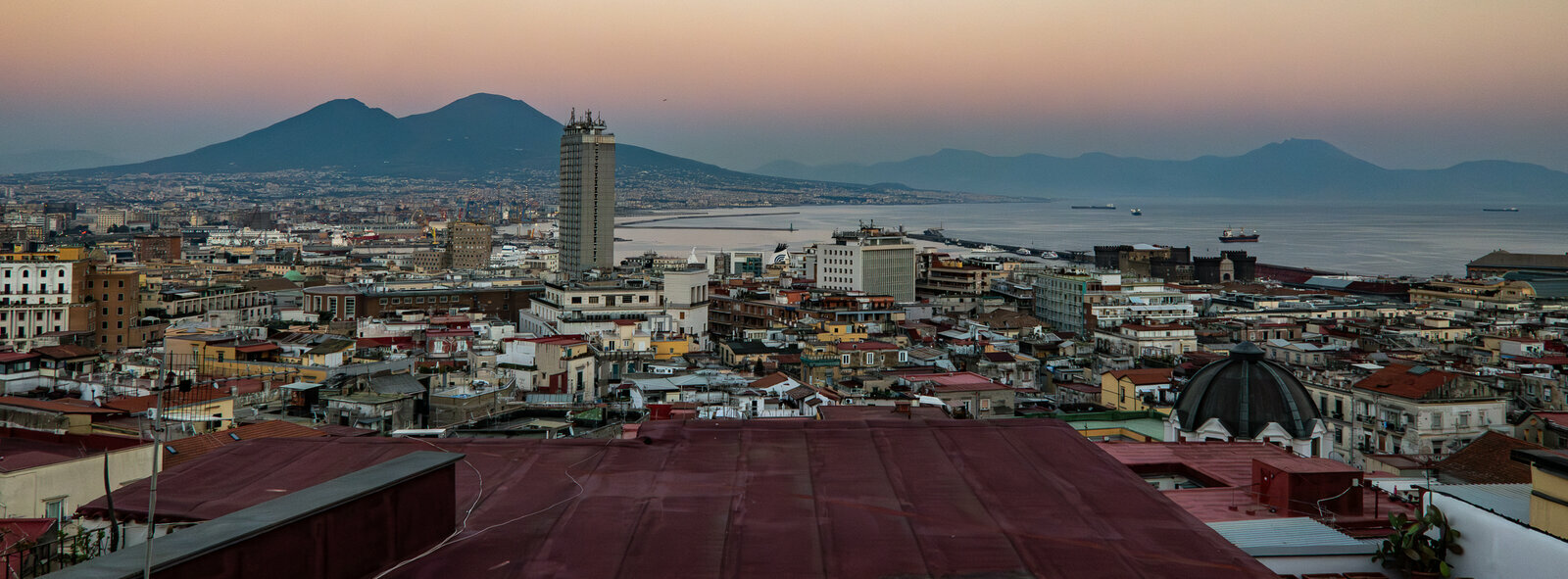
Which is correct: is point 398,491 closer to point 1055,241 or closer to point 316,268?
point 316,268

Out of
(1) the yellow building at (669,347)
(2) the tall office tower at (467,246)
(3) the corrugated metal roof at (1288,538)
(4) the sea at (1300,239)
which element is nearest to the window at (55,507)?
(3) the corrugated metal roof at (1288,538)

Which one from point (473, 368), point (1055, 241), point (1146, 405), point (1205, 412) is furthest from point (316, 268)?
point (1055, 241)

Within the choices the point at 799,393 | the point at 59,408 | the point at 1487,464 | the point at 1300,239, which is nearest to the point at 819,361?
the point at 799,393

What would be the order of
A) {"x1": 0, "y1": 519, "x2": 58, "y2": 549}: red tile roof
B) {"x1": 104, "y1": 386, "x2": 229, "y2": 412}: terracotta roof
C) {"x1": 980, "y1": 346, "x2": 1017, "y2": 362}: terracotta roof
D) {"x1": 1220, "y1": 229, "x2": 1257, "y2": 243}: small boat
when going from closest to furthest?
{"x1": 0, "y1": 519, "x2": 58, "y2": 549}: red tile roof, {"x1": 104, "y1": 386, "x2": 229, "y2": 412}: terracotta roof, {"x1": 980, "y1": 346, "x2": 1017, "y2": 362}: terracotta roof, {"x1": 1220, "y1": 229, "x2": 1257, "y2": 243}: small boat

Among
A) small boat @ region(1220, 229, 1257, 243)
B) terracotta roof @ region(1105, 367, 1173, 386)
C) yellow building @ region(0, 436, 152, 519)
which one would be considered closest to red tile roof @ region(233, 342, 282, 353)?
yellow building @ region(0, 436, 152, 519)

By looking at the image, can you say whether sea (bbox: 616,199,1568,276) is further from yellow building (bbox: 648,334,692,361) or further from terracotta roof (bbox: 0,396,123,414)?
terracotta roof (bbox: 0,396,123,414)

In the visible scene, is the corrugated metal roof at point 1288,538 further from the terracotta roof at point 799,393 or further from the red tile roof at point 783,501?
the terracotta roof at point 799,393

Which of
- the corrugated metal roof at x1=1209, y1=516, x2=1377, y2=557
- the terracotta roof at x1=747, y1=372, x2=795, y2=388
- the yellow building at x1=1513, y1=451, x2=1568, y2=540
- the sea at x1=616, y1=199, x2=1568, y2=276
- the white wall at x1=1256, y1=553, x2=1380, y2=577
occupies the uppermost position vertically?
the sea at x1=616, y1=199, x2=1568, y2=276
